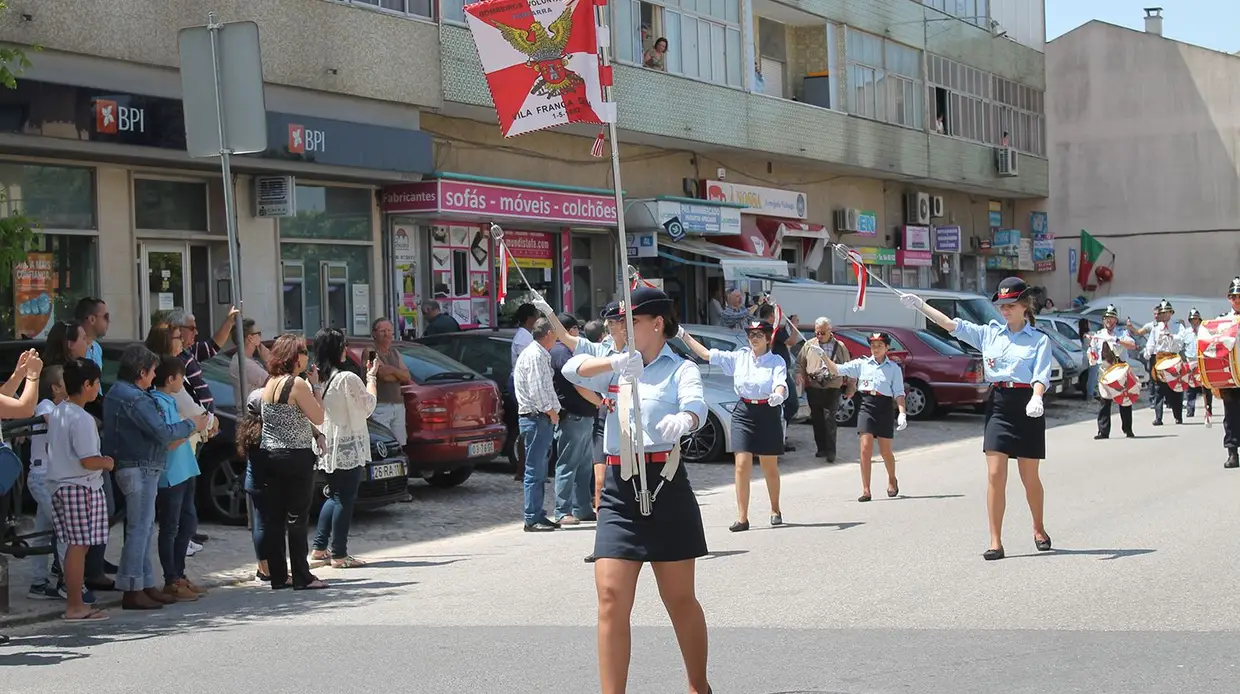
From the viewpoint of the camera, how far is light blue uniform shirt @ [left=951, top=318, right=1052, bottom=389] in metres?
10.2

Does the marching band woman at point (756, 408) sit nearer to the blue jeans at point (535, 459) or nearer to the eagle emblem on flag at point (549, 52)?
the blue jeans at point (535, 459)

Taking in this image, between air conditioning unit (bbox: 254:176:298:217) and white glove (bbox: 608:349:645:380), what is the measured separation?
1414cm

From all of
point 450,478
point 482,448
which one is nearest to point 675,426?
point 482,448

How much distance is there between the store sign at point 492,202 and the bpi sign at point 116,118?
5.32 metres

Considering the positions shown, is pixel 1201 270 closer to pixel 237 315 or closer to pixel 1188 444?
pixel 1188 444

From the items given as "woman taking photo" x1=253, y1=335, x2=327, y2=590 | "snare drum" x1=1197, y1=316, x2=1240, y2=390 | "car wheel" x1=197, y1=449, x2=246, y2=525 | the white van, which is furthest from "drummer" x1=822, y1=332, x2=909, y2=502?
the white van

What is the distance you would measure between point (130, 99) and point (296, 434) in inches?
325

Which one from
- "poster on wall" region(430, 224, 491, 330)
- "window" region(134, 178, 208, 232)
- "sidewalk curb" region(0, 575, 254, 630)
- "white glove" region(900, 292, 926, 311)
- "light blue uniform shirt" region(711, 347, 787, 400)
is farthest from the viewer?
"poster on wall" region(430, 224, 491, 330)

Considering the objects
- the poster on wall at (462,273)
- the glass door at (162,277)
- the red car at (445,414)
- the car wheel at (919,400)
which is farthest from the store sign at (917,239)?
the red car at (445,414)

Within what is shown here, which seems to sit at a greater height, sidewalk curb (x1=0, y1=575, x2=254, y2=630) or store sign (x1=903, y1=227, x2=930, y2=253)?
store sign (x1=903, y1=227, x2=930, y2=253)

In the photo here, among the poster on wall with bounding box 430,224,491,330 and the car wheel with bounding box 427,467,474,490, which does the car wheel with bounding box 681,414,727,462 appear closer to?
the car wheel with bounding box 427,467,474,490

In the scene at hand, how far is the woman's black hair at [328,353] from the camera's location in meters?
10.9

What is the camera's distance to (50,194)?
17156 millimetres

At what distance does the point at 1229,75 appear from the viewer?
49969mm
